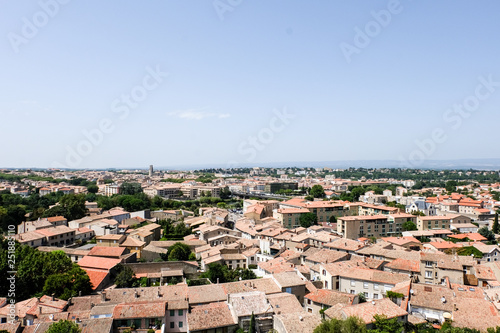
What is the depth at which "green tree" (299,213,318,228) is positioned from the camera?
123 feet

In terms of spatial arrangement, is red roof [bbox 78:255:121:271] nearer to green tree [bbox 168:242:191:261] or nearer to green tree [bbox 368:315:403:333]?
green tree [bbox 168:242:191:261]

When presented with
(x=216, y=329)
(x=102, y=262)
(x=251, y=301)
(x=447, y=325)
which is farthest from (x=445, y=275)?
(x=102, y=262)

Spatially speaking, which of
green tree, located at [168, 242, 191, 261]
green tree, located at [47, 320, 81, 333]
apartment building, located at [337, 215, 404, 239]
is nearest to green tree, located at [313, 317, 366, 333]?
green tree, located at [47, 320, 81, 333]

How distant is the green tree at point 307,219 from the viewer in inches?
1479

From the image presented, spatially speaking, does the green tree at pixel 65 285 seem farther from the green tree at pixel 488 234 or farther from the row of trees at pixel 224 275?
the green tree at pixel 488 234

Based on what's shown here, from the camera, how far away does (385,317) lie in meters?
12.9

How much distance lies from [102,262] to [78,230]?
12.0 m

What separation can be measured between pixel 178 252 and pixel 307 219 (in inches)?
675

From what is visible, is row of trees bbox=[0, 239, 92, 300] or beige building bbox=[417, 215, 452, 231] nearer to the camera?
row of trees bbox=[0, 239, 92, 300]

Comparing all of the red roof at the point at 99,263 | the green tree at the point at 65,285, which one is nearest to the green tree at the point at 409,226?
the red roof at the point at 99,263

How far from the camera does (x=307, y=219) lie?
3775 cm

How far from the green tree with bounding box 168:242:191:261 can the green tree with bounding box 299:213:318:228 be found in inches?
605

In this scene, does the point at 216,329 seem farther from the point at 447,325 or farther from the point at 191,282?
the point at 447,325

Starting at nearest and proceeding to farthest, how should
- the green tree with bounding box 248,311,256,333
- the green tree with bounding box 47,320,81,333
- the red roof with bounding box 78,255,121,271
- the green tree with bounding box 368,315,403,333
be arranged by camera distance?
1. the green tree with bounding box 47,320,81,333
2. the green tree with bounding box 368,315,403,333
3. the green tree with bounding box 248,311,256,333
4. the red roof with bounding box 78,255,121,271
